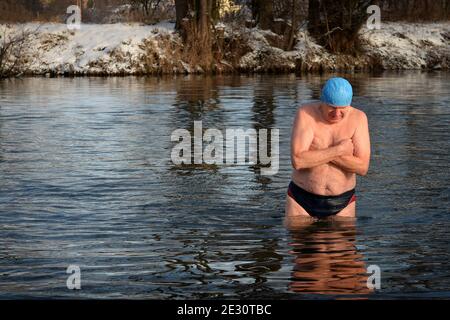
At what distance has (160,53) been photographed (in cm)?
4422

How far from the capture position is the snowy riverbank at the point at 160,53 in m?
44.0

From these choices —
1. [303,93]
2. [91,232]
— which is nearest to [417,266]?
[91,232]

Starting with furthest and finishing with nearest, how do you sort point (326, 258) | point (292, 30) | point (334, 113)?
1. point (292, 30)
2. point (334, 113)
3. point (326, 258)

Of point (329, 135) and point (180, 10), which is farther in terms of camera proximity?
point (180, 10)

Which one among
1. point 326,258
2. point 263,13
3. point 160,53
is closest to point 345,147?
point 326,258

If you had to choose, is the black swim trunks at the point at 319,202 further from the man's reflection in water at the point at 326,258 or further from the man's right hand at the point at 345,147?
the man's right hand at the point at 345,147

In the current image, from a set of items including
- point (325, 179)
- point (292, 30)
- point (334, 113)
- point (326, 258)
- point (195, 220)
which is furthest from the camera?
point (292, 30)

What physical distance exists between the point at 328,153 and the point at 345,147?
160 mm

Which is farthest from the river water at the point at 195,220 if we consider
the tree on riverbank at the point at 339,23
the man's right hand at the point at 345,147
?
the tree on riverbank at the point at 339,23

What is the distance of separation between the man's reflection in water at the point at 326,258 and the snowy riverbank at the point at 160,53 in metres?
34.3

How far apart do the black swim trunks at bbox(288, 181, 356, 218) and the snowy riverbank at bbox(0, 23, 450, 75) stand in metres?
34.3

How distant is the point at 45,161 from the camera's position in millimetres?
15938

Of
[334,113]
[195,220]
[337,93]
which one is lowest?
[195,220]

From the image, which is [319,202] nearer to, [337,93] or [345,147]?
[345,147]
